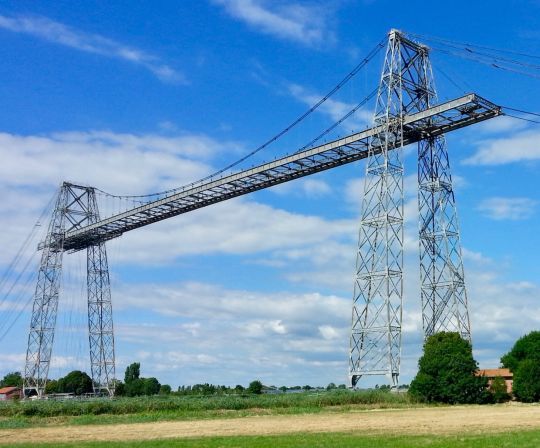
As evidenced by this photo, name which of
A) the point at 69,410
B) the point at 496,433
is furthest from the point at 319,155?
the point at 496,433

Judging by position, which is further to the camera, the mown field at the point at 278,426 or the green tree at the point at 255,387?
the green tree at the point at 255,387

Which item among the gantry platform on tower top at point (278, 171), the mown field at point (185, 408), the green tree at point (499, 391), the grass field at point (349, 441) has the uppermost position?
the gantry platform on tower top at point (278, 171)

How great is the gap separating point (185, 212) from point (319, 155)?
689 inches

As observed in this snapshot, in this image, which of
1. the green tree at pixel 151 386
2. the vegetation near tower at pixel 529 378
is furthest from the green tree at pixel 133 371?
the vegetation near tower at pixel 529 378

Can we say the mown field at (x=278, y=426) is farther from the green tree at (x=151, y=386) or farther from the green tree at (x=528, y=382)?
the green tree at (x=151, y=386)

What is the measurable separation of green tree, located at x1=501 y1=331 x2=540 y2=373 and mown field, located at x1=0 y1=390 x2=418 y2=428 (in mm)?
11847

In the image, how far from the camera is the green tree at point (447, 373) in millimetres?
37188

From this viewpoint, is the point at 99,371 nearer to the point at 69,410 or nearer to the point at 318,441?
the point at 69,410

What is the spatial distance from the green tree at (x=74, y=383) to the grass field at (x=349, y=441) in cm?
6600

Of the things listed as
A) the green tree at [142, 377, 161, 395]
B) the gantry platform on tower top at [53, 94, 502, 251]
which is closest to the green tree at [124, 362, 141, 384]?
the green tree at [142, 377, 161, 395]

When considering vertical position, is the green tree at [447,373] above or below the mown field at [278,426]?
above

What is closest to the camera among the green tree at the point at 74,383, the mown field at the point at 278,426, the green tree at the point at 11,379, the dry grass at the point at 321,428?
the mown field at the point at 278,426

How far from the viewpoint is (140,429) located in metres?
26.0

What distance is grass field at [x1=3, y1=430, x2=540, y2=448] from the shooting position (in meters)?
15.8
